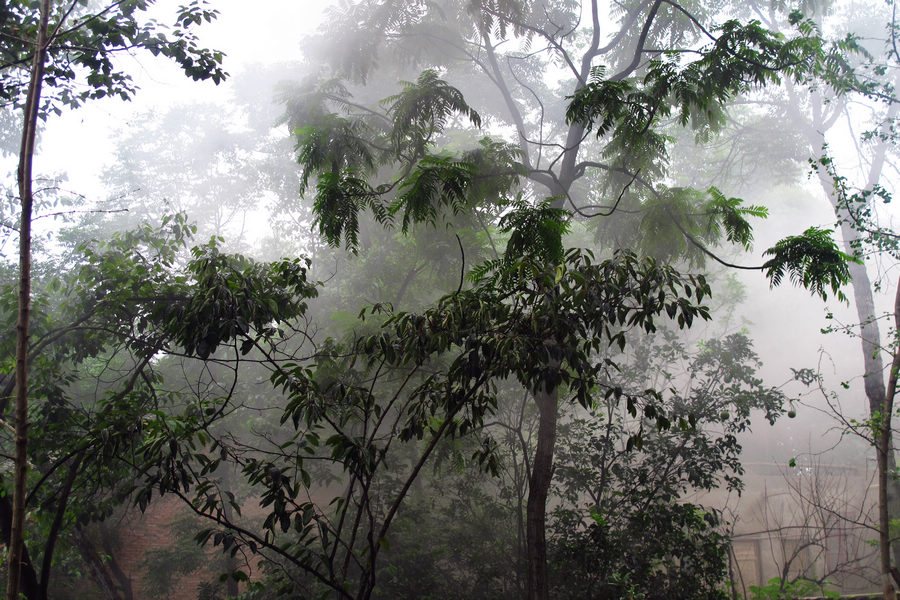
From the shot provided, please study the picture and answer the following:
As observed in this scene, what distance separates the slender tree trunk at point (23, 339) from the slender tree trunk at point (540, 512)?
10.2 feet

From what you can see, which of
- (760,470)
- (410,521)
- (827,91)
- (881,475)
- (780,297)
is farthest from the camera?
(780,297)

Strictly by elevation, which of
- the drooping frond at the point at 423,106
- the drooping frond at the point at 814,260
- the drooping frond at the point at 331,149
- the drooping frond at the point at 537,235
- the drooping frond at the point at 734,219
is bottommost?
the drooping frond at the point at 814,260

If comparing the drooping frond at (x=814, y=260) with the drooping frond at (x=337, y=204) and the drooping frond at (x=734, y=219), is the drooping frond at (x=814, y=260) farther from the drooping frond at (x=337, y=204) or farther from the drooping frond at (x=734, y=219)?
the drooping frond at (x=337, y=204)

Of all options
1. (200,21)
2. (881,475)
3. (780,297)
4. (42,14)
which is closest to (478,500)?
(881,475)

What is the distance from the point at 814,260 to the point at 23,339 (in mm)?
3705

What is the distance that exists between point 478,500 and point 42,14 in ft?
21.0

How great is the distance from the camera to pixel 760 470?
659 inches

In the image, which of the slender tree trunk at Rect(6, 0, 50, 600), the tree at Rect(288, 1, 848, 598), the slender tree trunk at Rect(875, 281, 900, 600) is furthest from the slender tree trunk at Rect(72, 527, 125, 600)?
the slender tree trunk at Rect(875, 281, 900, 600)

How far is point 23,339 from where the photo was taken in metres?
2.27

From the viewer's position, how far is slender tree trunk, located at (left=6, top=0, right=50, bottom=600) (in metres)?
2.11

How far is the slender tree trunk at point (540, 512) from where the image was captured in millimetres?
4454

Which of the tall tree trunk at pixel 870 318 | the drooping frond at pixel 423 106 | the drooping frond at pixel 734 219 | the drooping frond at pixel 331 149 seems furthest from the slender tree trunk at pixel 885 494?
the drooping frond at pixel 331 149

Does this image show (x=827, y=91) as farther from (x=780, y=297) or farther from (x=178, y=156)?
(x=178, y=156)

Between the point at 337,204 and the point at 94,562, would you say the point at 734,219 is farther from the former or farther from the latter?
the point at 94,562
